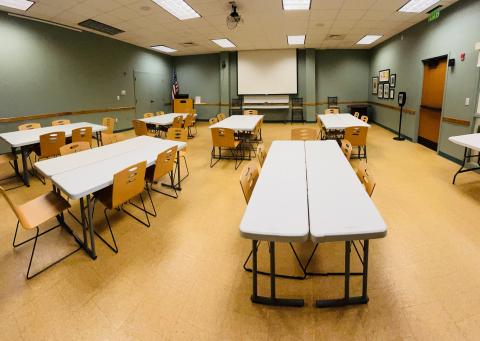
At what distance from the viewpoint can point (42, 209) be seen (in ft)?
8.53

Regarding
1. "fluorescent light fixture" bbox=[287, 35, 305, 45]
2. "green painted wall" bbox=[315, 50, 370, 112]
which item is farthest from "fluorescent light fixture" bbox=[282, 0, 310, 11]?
"green painted wall" bbox=[315, 50, 370, 112]

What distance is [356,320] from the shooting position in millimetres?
1872

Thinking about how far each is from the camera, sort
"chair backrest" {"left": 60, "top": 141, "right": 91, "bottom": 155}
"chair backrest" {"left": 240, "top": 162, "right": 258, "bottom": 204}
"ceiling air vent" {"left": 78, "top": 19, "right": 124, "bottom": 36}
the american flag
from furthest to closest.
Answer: the american flag < "ceiling air vent" {"left": 78, "top": 19, "right": 124, "bottom": 36} < "chair backrest" {"left": 60, "top": 141, "right": 91, "bottom": 155} < "chair backrest" {"left": 240, "top": 162, "right": 258, "bottom": 204}

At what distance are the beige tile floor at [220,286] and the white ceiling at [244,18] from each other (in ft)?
13.7

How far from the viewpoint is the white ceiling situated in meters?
5.62

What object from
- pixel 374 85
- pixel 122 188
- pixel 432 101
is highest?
pixel 374 85

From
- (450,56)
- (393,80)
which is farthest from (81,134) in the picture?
(393,80)

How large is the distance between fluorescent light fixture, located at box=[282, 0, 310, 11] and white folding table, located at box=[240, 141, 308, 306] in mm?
4188

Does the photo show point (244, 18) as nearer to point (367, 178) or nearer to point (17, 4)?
point (17, 4)

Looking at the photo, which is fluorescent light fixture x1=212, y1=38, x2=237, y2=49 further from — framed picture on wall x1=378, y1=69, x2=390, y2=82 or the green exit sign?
the green exit sign

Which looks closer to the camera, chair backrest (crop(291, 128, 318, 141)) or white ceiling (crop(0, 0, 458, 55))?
chair backrest (crop(291, 128, 318, 141))

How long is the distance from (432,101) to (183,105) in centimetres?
860

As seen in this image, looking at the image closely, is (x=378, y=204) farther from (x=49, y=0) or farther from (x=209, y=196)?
(x=49, y=0)

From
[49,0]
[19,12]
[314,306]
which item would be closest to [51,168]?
[314,306]
